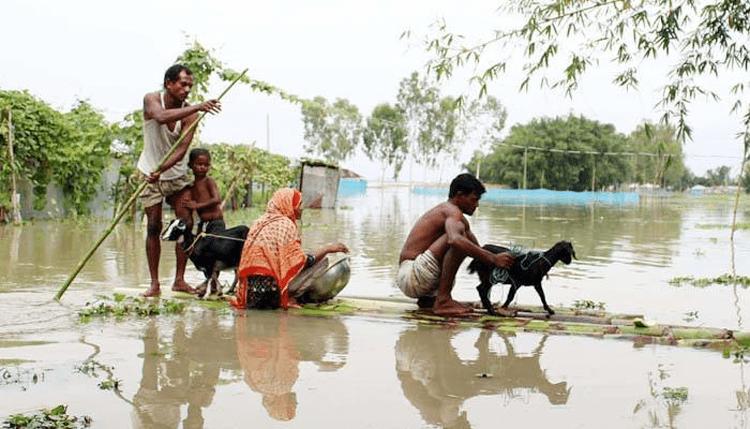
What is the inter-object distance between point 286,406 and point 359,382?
609 mm

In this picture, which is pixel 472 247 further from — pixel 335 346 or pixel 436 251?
pixel 335 346

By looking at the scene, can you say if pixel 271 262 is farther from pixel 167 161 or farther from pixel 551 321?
pixel 551 321

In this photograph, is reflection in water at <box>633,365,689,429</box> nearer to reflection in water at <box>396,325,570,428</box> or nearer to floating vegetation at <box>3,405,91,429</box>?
reflection in water at <box>396,325,570,428</box>

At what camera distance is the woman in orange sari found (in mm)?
6828

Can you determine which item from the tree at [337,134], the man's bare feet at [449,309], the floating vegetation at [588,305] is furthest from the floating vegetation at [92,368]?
the tree at [337,134]

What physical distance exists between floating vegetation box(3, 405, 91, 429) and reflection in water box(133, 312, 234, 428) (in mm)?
241

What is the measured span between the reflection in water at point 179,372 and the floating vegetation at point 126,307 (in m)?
0.34

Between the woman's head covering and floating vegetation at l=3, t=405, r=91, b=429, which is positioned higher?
the woman's head covering

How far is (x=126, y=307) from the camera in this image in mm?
6656

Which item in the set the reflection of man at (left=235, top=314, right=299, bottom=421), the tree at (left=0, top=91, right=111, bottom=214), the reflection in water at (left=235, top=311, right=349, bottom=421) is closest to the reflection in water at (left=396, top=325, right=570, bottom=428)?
the reflection in water at (left=235, top=311, right=349, bottom=421)

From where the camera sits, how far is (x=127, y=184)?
704 inches

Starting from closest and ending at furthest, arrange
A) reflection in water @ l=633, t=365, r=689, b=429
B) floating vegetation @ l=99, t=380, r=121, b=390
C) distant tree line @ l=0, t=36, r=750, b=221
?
reflection in water @ l=633, t=365, r=689, b=429, floating vegetation @ l=99, t=380, r=121, b=390, distant tree line @ l=0, t=36, r=750, b=221

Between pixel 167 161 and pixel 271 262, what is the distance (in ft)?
4.54

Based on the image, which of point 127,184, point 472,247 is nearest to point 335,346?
point 472,247
